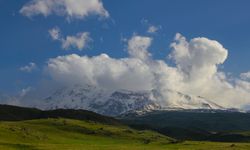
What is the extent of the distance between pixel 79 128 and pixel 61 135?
21275 millimetres

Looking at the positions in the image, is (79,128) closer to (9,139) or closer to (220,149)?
(9,139)

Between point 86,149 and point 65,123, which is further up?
point 65,123

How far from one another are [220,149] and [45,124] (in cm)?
8548

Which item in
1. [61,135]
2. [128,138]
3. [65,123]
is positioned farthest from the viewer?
[65,123]

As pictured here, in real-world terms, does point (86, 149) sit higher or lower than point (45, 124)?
lower

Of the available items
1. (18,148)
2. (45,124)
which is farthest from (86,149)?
(45,124)

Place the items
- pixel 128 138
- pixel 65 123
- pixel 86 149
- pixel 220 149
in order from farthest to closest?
pixel 65 123 < pixel 128 138 < pixel 220 149 < pixel 86 149

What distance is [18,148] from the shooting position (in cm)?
9044

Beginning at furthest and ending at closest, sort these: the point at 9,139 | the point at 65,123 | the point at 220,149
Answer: the point at 65,123
the point at 9,139
the point at 220,149

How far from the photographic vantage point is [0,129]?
123188 millimetres

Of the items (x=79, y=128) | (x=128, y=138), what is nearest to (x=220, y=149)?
(x=128, y=138)

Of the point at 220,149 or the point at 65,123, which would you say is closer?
the point at 220,149

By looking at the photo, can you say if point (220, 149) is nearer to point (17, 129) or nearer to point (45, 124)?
point (17, 129)

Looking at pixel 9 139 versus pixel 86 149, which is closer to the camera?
pixel 86 149
